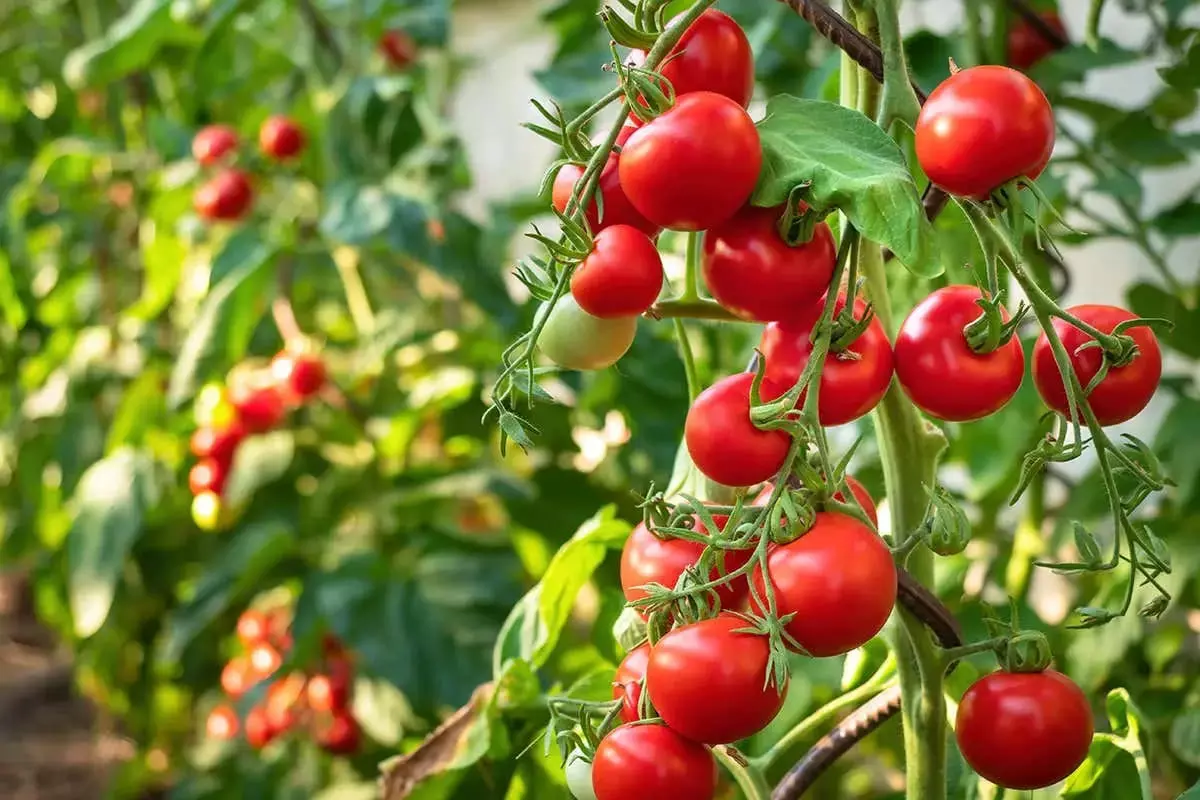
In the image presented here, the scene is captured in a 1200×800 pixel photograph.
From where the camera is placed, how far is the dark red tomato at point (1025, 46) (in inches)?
29.6

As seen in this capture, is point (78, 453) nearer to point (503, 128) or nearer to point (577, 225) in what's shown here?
point (503, 128)

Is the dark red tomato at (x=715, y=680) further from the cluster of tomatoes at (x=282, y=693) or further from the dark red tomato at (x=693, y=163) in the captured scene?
the cluster of tomatoes at (x=282, y=693)

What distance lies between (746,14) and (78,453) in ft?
3.11

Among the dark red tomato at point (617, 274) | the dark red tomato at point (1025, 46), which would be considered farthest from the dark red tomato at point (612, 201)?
the dark red tomato at point (1025, 46)

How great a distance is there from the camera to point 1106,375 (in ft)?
1.00

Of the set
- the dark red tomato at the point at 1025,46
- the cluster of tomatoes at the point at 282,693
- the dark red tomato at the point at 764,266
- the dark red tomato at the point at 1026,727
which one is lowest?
the cluster of tomatoes at the point at 282,693

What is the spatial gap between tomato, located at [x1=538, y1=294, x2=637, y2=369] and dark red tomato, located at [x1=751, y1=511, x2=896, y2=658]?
80 millimetres

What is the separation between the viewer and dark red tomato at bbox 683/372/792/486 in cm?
29

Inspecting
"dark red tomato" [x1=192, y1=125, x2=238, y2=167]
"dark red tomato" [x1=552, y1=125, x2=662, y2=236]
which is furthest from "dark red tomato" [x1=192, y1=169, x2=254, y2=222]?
"dark red tomato" [x1=552, y1=125, x2=662, y2=236]

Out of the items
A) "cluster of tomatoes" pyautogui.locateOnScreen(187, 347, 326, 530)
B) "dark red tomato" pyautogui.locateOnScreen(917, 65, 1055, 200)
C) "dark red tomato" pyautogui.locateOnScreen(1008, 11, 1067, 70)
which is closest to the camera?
"dark red tomato" pyautogui.locateOnScreen(917, 65, 1055, 200)

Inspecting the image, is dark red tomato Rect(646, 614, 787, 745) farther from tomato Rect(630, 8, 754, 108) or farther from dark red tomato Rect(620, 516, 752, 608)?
tomato Rect(630, 8, 754, 108)

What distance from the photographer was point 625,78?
0.29 m

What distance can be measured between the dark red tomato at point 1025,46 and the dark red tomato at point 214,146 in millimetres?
703

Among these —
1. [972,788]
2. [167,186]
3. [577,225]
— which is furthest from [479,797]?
[167,186]
